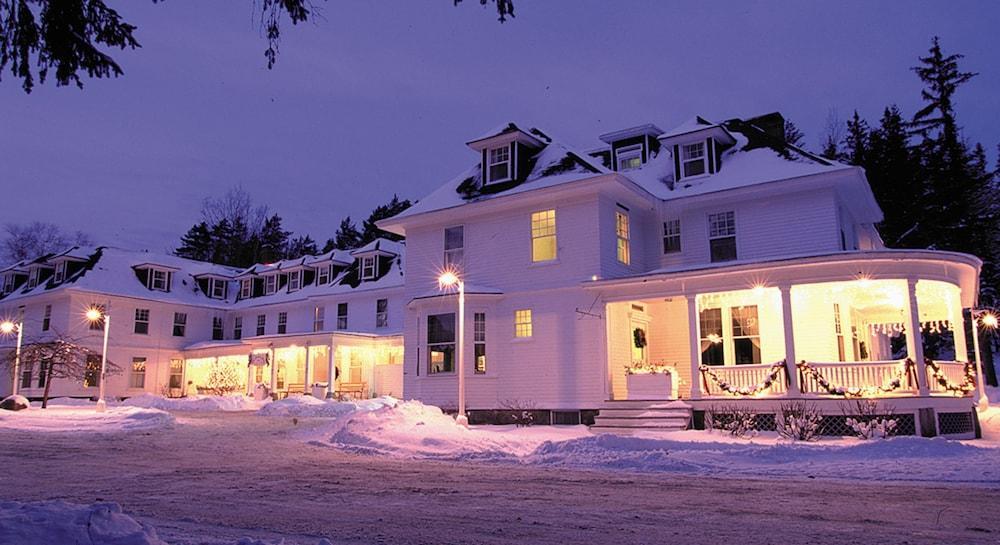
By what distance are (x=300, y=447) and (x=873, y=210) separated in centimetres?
1849

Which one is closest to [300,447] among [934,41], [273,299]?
[273,299]

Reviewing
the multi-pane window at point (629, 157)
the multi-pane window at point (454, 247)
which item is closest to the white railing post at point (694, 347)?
the multi-pane window at point (454, 247)

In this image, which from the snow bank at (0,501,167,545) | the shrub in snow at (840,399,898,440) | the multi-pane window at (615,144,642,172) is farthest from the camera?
the multi-pane window at (615,144,642,172)

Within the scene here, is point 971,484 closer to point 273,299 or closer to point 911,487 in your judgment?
point 911,487

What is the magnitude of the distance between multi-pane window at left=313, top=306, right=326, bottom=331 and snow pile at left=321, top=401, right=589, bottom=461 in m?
20.6

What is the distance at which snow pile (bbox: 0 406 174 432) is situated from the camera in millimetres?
19500

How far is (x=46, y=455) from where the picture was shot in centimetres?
1333

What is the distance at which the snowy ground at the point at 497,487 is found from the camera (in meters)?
6.34

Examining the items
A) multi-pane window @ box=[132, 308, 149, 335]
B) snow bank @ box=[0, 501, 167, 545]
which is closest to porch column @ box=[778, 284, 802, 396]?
snow bank @ box=[0, 501, 167, 545]

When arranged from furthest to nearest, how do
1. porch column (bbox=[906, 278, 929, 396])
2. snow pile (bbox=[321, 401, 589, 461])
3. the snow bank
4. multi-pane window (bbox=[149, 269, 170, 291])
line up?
1. multi-pane window (bbox=[149, 269, 170, 291])
2. porch column (bbox=[906, 278, 929, 396])
3. snow pile (bbox=[321, 401, 589, 461])
4. the snow bank

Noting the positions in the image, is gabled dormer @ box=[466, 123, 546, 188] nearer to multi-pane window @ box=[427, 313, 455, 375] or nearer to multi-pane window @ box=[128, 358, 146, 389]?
multi-pane window @ box=[427, 313, 455, 375]

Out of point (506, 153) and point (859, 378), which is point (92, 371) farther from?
point (859, 378)

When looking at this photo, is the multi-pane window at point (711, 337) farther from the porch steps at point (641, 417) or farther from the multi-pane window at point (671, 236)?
the porch steps at point (641, 417)

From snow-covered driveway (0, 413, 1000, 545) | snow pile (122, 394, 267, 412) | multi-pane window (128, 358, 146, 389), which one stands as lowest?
snow-covered driveway (0, 413, 1000, 545)
